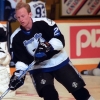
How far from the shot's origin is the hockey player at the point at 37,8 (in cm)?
666

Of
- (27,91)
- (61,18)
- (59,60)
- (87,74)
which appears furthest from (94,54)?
(59,60)

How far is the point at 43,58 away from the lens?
3346mm

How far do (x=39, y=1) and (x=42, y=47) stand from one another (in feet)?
11.7

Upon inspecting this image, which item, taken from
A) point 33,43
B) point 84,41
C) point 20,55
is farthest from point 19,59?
point 84,41

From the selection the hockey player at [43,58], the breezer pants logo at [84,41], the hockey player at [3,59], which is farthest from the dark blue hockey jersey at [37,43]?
the breezer pants logo at [84,41]

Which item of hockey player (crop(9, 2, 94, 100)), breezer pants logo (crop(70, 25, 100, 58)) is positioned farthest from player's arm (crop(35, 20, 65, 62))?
breezer pants logo (crop(70, 25, 100, 58))

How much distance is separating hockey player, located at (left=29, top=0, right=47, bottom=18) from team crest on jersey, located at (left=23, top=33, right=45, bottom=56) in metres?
3.24

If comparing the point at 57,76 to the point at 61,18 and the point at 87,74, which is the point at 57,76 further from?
the point at 61,18

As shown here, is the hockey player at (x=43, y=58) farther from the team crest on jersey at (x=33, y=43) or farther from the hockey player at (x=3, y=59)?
the hockey player at (x=3, y=59)

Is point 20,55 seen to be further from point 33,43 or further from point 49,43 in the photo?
point 49,43

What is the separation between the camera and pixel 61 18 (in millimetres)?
7496

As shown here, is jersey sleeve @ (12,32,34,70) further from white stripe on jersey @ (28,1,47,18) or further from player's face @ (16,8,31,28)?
white stripe on jersey @ (28,1,47,18)

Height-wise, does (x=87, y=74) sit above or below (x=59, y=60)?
below

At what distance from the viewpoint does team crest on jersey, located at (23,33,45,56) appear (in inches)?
135
